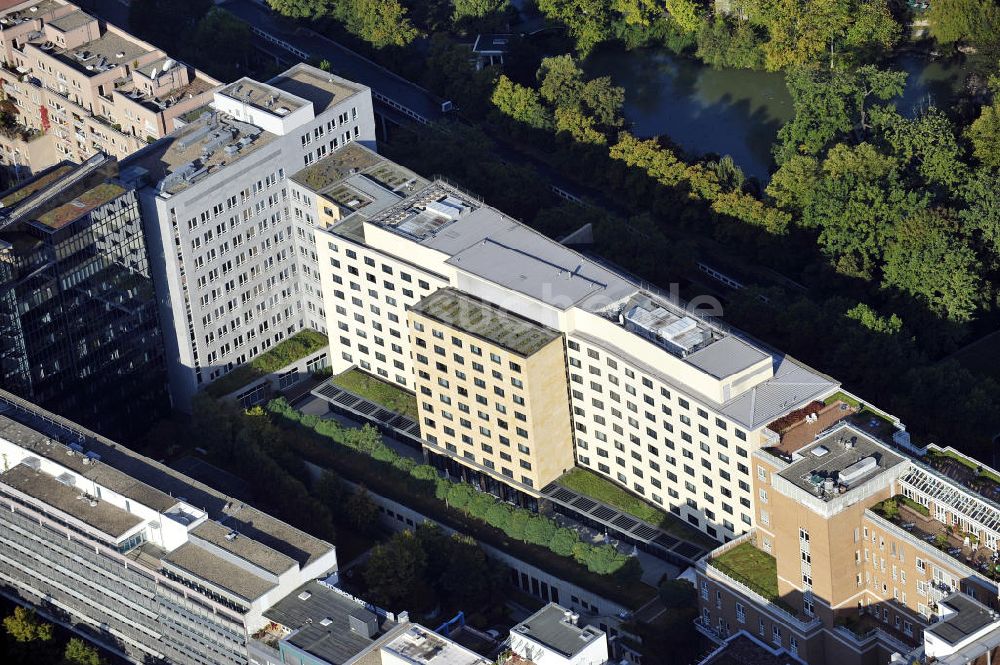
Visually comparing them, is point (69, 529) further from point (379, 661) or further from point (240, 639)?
point (379, 661)

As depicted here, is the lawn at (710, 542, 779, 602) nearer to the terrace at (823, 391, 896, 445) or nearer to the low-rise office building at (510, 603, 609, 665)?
the terrace at (823, 391, 896, 445)

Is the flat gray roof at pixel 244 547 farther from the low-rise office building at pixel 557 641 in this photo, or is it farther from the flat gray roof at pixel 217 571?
the low-rise office building at pixel 557 641

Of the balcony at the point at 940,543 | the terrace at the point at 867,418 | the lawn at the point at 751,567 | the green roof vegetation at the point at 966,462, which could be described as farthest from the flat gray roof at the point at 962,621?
the terrace at the point at 867,418

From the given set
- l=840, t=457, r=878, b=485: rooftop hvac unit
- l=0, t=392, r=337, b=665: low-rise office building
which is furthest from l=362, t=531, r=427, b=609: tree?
l=840, t=457, r=878, b=485: rooftop hvac unit

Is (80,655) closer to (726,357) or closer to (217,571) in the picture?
(217,571)

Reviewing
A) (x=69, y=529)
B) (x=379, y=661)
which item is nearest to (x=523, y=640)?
(x=379, y=661)

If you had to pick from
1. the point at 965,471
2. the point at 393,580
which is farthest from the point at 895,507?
the point at 393,580

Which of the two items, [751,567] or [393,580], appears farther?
[393,580]
